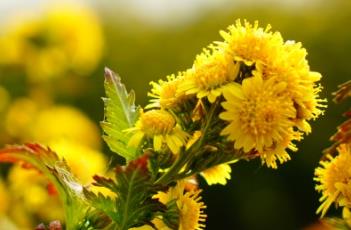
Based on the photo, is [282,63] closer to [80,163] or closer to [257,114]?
[257,114]

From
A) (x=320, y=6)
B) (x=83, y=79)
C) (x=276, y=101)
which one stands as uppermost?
(x=320, y=6)

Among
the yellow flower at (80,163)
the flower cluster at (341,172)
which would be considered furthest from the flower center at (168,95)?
the yellow flower at (80,163)

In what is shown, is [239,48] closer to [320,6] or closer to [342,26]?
[342,26]

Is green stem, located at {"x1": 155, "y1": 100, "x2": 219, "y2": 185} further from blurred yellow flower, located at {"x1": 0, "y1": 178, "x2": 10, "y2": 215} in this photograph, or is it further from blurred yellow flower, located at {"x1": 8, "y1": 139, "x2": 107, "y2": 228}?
blurred yellow flower, located at {"x1": 0, "y1": 178, "x2": 10, "y2": 215}

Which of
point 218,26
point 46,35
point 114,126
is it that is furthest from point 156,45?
point 114,126

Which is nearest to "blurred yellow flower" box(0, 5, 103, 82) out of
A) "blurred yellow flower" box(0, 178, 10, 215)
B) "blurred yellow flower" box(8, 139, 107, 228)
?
"blurred yellow flower" box(0, 178, 10, 215)

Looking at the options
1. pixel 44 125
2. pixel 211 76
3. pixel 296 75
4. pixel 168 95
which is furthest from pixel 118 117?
pixel 44 125
